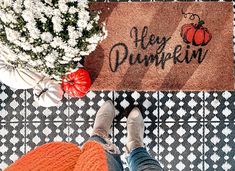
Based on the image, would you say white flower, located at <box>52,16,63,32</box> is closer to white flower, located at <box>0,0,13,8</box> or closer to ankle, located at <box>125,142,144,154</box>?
white flower, located at <box>0,0,13,8</box>

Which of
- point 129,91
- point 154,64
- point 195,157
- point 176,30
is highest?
point 176,30

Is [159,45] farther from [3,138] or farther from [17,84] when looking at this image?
[3,138]

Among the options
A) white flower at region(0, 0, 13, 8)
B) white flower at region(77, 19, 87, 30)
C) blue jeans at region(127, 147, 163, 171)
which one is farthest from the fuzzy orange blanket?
white flower at region(0, 0, 13, 8)

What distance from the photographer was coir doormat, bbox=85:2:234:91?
271cm

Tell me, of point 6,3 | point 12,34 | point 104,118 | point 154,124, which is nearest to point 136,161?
point 104,118

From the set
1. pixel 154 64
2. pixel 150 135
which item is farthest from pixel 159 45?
pixel 150 135

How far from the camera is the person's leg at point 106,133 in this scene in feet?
6.99

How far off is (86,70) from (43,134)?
53 cm

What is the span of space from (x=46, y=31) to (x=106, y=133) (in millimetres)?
776

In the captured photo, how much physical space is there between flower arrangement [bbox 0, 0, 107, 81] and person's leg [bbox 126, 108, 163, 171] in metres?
0.65

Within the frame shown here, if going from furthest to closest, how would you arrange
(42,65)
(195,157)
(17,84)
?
(195,157)
(17,84)
(42,65)

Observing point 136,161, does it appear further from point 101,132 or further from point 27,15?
point 27,15

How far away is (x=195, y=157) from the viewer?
279 centimetres

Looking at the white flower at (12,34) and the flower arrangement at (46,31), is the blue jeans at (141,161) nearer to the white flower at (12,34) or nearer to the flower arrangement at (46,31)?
the flower arrangement at (46,31)
